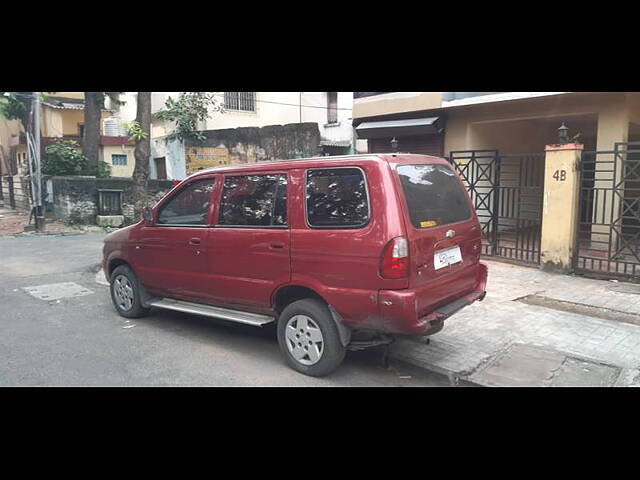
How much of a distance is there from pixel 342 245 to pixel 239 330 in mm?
2187

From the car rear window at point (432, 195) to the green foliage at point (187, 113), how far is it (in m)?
13.4

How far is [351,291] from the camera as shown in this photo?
3.93 m

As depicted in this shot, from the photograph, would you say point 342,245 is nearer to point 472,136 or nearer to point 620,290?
point 620,290

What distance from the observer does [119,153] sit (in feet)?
65.5

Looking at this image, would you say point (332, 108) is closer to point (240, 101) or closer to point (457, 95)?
point (240, 101)

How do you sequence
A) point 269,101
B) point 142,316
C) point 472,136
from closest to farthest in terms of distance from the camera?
1. point 142,316
2. point 472,136
3. point 269,101

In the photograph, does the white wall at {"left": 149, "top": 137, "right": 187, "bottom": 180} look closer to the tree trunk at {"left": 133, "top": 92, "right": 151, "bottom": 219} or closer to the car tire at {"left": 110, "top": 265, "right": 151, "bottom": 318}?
Result: the tree trunk at {"left": 133, "top": 92, "right": 151, "bottom": 219}

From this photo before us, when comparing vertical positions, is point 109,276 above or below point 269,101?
below

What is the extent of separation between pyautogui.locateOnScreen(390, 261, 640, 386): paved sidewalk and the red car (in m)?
0.62

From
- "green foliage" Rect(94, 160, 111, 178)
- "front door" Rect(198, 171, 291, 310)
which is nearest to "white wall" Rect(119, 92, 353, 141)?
"green foliage" Rect(94, 160, 111, 178)

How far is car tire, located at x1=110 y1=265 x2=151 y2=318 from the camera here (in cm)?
583

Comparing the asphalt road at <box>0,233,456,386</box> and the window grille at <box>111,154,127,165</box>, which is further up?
the window grille at <box>111,154,127,165</box>

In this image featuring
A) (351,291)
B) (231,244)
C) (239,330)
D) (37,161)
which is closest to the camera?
(351,291)
